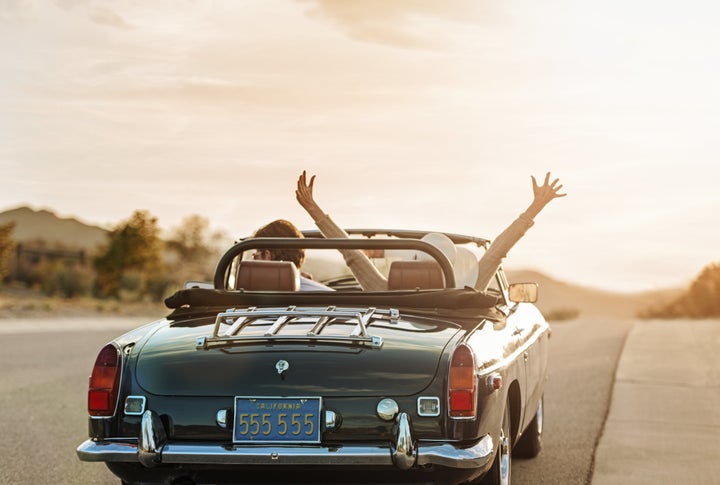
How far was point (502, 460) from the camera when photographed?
5.50m

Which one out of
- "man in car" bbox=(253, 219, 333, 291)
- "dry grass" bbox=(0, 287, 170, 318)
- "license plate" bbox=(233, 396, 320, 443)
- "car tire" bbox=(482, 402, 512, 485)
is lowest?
"dry grass" bbox=(0, 287, 170, 318)

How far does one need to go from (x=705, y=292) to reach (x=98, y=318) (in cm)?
1878

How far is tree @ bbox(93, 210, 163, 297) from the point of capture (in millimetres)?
48125

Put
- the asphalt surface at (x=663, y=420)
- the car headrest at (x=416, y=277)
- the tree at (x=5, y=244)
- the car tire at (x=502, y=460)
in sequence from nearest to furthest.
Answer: the car tire at (x=502, y=460) → the car headrest at (x=416, y=277) → the asphalt surface at (x=663, y=420) → the tree at (x=5, y=244)

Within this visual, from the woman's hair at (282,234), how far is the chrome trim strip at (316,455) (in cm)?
228

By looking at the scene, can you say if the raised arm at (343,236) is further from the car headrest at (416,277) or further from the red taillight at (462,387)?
the red taillight at (462,387)

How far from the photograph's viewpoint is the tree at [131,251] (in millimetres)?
48125

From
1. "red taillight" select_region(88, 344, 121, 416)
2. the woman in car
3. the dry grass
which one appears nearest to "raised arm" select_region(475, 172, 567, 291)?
the woman in car

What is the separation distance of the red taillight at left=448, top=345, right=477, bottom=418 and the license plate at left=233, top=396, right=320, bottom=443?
597mm

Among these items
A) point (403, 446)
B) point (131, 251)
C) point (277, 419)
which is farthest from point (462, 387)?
point (131, 251)

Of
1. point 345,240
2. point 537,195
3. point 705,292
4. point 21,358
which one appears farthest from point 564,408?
point 705,292

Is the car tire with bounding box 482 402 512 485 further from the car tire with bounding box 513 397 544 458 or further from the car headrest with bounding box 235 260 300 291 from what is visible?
the car tire with bounding box 513 397 544 458

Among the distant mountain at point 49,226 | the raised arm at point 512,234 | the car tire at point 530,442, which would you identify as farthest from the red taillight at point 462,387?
the distant mountain at point 49,226

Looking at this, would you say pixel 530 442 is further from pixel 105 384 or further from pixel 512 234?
pixel 105 384
